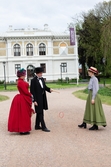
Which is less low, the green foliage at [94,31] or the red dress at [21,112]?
the green foliage at [94,31]

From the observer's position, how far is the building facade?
51.0 metres

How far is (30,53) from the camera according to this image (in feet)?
169

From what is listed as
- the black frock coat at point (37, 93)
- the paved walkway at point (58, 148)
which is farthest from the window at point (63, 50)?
the black frock coat at point (37, 93)

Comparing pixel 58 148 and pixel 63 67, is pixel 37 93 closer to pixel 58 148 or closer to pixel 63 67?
pixel 58 148

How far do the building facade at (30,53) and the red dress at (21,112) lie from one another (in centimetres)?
4317

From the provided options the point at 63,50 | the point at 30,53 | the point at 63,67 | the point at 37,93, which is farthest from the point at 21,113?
the point at 63,50

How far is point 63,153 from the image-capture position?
5.68 m

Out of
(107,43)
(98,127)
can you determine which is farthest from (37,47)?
(98,127)

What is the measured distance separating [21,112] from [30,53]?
44630 mm

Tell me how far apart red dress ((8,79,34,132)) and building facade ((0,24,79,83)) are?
43.2 metres

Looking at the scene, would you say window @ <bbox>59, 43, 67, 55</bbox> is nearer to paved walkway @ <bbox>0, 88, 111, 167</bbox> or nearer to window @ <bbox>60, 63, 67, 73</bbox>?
window @ <bbox>60, 63, 67, 73</bbox>

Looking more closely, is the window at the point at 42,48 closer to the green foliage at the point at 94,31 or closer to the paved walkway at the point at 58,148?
the green foliage at the point at 94,31

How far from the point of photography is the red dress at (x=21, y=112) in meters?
7.53

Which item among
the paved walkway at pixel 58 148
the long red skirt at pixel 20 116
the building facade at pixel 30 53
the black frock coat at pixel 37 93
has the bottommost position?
the paved walkway at pixel 58 148
